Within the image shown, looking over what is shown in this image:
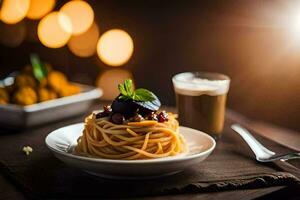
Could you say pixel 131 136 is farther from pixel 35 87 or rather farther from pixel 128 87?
pixel 35 87

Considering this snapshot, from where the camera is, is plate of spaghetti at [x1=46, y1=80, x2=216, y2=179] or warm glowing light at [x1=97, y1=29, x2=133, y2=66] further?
warm glowing light at [x1=97, y1=29, x2=133, y2=66]

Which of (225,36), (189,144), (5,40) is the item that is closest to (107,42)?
(5,40)

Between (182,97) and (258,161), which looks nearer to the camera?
(258,161)

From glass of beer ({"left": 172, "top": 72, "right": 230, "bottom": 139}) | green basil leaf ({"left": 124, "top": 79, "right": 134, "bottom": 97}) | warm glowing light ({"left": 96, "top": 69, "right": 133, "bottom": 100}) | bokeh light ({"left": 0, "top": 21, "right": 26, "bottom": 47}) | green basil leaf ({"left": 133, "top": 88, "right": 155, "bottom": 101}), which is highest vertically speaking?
green basil leaf ({"left": 124, "top": 79, "right": 134, "bottom": 97})

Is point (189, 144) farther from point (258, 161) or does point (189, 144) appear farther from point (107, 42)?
point (107, 42)

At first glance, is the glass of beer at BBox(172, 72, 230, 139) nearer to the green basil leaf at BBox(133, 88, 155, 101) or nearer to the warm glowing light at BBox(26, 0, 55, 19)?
the green basil leaf at BBox(133, 88, 155, 101)

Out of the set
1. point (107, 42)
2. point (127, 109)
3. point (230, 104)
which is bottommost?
point (230, 104)

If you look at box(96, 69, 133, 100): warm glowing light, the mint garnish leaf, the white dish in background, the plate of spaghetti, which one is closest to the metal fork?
the plate of spaghetti
